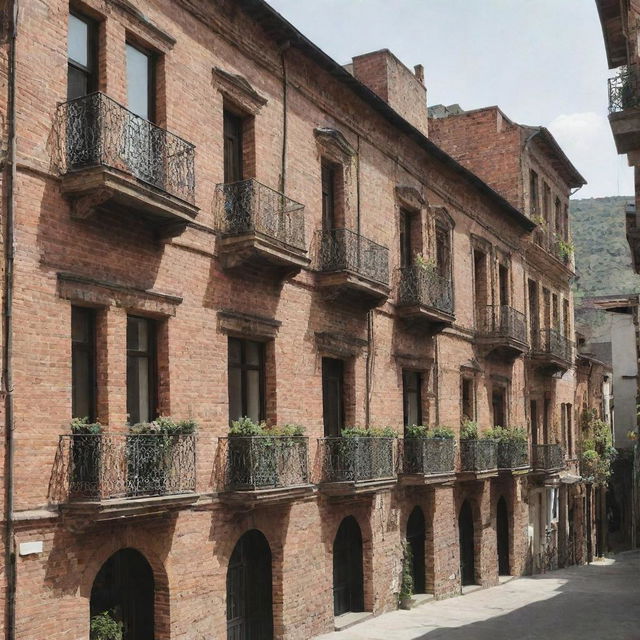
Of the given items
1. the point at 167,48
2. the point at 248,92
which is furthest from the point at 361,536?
the point at 167,48

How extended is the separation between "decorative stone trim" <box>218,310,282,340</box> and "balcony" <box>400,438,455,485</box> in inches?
225

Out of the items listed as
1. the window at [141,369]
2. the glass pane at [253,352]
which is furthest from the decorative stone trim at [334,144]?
the window at [141,369]

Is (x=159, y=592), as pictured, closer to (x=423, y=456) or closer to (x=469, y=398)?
(x=423, y=456)

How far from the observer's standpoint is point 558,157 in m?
33.1

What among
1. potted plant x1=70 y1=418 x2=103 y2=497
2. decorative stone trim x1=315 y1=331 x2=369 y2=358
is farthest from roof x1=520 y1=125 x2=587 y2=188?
potted plant x1=70 y1=418 x2=103 y2=497

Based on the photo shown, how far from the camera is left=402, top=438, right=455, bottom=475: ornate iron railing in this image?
1942cm

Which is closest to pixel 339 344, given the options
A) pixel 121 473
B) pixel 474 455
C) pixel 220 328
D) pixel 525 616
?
pixel 220 328

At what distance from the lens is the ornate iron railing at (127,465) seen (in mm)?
10594

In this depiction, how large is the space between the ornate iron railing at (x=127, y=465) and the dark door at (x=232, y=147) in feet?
16.4

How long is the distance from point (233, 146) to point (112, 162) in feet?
14.4

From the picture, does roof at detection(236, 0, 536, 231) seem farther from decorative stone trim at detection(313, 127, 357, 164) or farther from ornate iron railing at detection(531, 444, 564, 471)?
ornate iron railing at detection(531, 444, 564, 471)

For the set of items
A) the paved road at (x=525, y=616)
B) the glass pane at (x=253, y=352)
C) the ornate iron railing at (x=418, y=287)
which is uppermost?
the ornate iron railing at (x=418, y=287)

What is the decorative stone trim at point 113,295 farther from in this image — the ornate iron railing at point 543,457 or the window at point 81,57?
the ornate iron railing at point 543,457

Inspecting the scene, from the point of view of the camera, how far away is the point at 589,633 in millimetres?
17188
